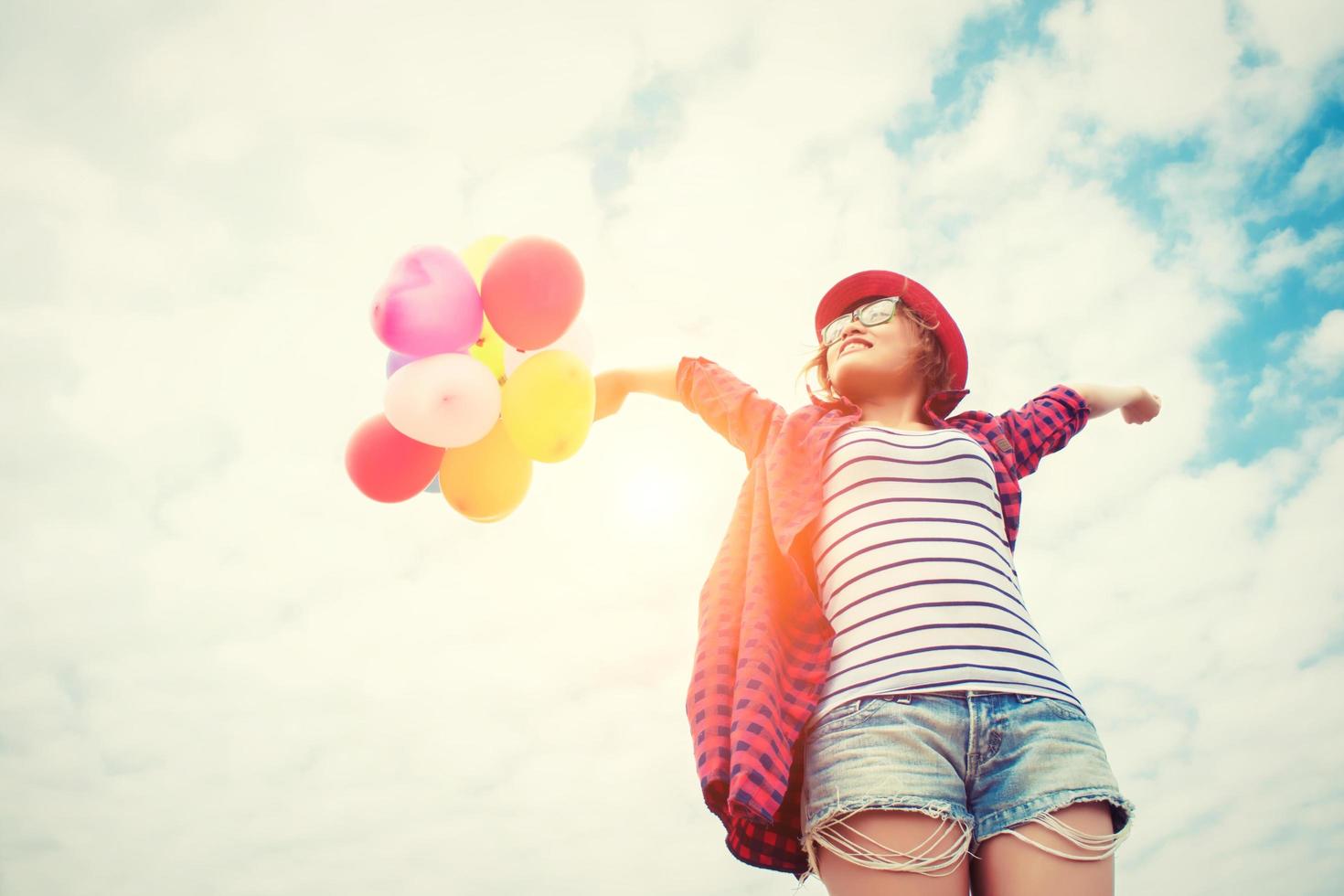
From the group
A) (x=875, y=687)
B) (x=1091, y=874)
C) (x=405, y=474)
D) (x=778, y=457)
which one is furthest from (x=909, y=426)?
(x=405, y=474)

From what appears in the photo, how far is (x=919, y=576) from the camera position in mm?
1779

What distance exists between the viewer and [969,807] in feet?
5.33

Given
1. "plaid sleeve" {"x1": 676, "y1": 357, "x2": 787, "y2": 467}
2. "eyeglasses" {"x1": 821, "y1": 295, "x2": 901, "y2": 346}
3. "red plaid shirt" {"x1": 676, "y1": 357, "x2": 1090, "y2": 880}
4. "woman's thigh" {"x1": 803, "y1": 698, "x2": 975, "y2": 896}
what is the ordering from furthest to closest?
"eyeglasses" {"x1": 821, "y1": 295, "x2": 901, "y2": 346} < "plaid sleeve" {"x1": 676, "y1": 357, "x2": 787, "y2": 467} < "red plaid shirt" {"x1": 676, "y1": 357, "x2": 1090, "y2": 880} < "woman's thigh" {"x1": 803, "y1": 698, "x2": 975, "y2": 896}

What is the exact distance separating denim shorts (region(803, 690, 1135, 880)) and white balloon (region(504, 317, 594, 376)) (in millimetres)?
1359

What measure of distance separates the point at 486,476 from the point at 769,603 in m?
1.06

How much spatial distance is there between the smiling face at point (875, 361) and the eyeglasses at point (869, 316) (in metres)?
0.02

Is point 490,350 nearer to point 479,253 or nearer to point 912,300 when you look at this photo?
point 479,253

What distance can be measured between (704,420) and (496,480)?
0.65 m

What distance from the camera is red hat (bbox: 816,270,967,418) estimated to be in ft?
8.55

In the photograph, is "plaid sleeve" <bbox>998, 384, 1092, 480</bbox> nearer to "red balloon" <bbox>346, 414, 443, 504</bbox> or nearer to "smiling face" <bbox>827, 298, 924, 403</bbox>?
"smiling face" <bbox>827, 298, 924, 403</bbox>

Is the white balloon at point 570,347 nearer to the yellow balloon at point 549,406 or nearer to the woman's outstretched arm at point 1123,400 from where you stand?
the yellow balloon at point 549,406

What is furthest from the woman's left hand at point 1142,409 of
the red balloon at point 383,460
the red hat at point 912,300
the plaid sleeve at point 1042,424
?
the red balloon at point 383,460

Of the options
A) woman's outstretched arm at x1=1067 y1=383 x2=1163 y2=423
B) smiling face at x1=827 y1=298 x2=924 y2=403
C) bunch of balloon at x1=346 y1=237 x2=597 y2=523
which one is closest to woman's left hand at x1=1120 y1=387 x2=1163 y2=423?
woman's outstretched arm at x1=1067 y1=383 x2=1163 y2=423

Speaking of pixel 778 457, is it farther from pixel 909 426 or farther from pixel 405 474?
pixel 405 474
